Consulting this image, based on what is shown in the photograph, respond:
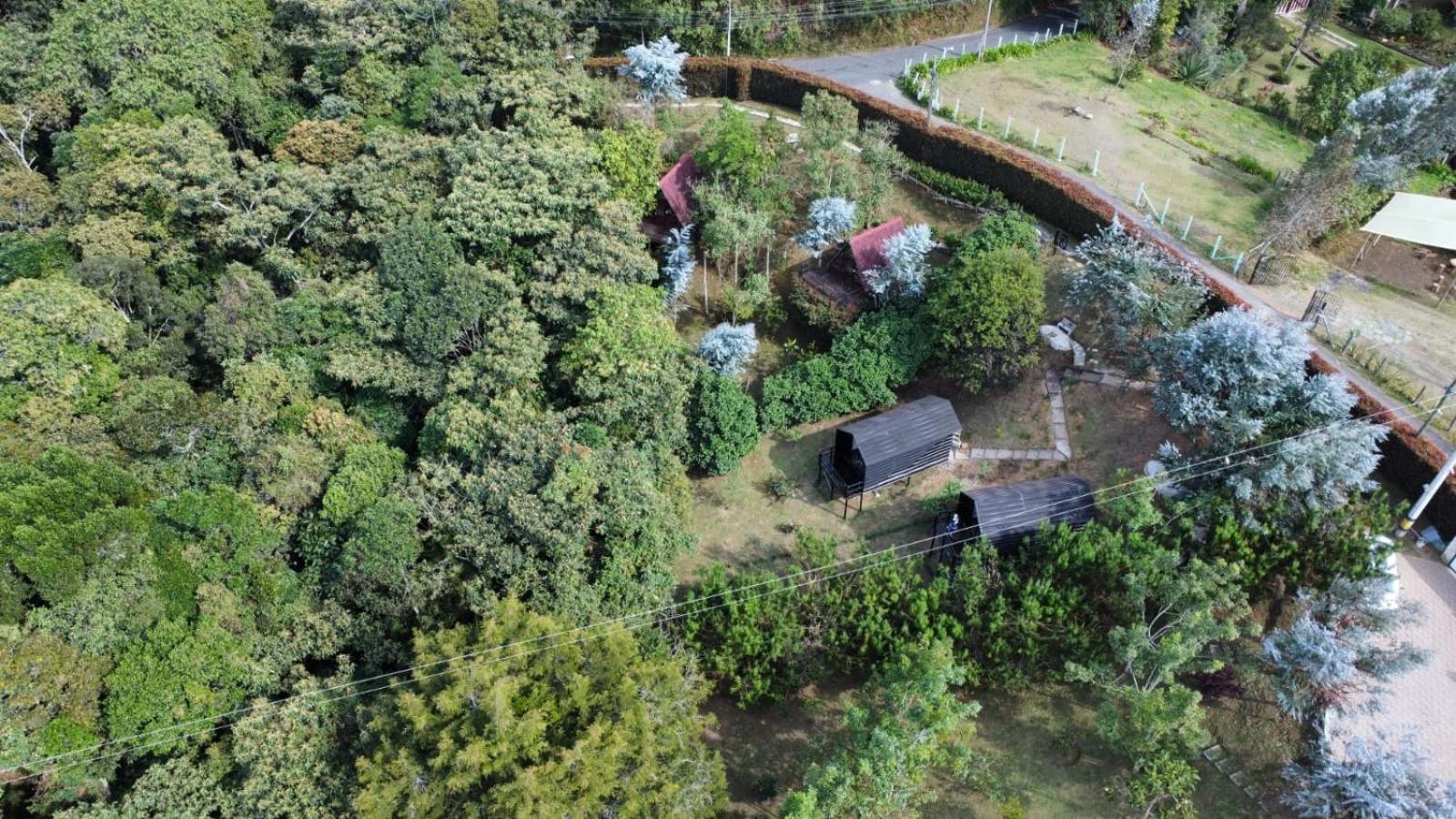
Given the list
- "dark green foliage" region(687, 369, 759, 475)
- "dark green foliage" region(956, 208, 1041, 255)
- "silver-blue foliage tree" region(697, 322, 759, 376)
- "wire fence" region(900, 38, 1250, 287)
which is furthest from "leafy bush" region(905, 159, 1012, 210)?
"dark green foliage" region(687, 369, 759, 475)

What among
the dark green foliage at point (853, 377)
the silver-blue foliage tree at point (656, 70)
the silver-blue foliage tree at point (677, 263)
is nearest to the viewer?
the dark green foliage at point (853, 377)

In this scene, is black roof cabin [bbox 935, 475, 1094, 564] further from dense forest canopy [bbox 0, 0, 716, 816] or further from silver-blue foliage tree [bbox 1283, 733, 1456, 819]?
dense forest canopy [bbox 0, 0, 716, 816]

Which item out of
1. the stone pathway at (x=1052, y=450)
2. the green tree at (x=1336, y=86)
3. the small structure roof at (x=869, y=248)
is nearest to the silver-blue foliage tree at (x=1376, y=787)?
the stone pathway at (x=1052, y=450)

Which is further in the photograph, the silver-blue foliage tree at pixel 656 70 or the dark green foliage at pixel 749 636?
the silver-blue foliage tree at pixel 656 70

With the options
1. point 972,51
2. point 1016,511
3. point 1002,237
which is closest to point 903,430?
point 1016,511

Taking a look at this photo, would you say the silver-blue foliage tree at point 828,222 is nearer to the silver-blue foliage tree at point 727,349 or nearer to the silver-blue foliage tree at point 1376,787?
the silver-blue foliage tree at point 727,349

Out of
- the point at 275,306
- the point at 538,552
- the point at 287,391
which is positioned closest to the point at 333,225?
the point at 275,306

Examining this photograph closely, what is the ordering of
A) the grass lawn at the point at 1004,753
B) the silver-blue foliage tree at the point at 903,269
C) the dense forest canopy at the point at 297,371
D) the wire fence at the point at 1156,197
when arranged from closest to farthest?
the grass lawn at the point at 1004,753, the dense forest canopy at the point at 297,371, the wire fence at the point at 1156,197, the silver-blue foliage tree at the point at 903,269

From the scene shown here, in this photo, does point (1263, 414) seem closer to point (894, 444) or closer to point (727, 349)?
point (894, 444)
